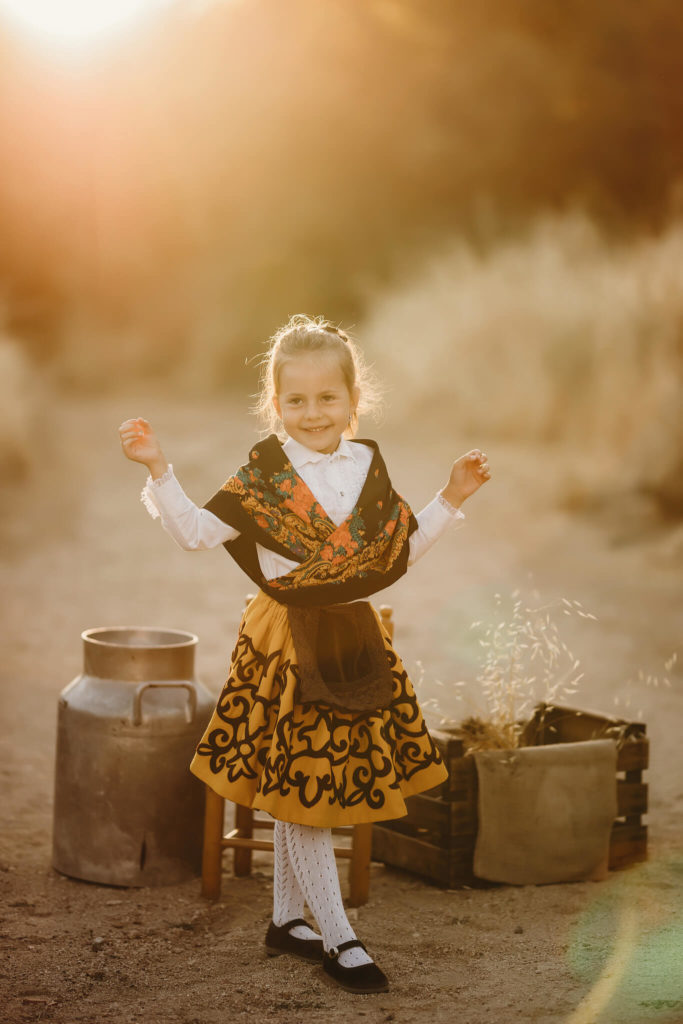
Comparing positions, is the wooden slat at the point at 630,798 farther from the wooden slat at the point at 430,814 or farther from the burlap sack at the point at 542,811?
the wooden slat at the point at 430,814

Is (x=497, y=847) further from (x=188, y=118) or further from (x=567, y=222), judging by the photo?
(x=188, y=118)

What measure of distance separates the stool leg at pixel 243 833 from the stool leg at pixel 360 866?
0.38 meters

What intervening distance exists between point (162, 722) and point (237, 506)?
901mm

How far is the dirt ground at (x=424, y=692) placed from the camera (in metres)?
2.68

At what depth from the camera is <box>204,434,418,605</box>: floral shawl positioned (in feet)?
9.01

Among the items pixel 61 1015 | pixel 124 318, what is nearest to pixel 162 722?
pixel 61 1015

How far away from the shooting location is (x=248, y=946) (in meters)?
3.00

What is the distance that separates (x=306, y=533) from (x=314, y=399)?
0.34 metres

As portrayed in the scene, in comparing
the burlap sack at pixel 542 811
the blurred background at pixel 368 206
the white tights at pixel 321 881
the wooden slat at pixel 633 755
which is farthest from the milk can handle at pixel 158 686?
the blurred background at pixel 368 206

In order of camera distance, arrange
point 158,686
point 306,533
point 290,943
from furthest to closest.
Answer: point 158,686 → point 290,943 → point 306,533

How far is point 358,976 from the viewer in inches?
106

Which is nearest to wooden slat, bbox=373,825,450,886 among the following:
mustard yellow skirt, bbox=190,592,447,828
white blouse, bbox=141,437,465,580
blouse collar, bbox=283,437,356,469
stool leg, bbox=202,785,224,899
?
stool leg, bbox=202,785,224,899

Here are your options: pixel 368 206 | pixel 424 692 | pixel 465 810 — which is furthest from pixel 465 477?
pixel 368 206

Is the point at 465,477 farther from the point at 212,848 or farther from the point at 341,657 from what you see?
the point at 212,848
